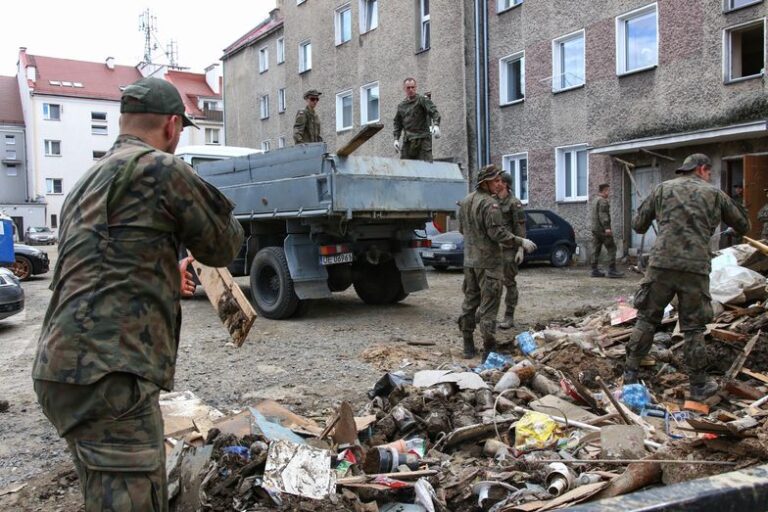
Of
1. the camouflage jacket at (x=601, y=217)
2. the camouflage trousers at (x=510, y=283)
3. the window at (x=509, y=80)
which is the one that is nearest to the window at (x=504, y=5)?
the window at (x=509, y=80)

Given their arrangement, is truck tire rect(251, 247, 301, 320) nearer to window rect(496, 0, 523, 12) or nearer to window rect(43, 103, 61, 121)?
window rect(496, 0, 523, 12)

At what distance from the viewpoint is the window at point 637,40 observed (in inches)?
613

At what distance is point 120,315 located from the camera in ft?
6.88

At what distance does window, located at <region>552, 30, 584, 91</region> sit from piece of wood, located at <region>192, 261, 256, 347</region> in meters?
15.8

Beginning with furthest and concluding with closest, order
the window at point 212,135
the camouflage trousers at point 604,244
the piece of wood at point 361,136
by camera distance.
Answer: the window at point 212,135, the camouflage trousers at point 604,244, the piece of wood at point 361,136

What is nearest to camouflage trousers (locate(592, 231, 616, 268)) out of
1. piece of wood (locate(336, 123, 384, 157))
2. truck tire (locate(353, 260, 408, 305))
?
truck tire (locate(353, 260, 408, 305))

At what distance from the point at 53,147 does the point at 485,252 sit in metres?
54.2

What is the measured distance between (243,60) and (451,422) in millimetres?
31667

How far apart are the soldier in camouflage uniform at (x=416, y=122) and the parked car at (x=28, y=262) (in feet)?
32.6

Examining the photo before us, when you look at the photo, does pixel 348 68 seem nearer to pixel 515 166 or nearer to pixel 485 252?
pixel 515 166

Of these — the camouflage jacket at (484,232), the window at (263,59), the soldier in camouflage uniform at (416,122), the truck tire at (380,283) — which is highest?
the window at (263,59)

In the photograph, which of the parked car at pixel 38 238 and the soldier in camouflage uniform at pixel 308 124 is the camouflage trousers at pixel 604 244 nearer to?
the soldier in camouflage uniform at pixel 308 124

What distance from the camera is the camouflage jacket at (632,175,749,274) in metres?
5.14

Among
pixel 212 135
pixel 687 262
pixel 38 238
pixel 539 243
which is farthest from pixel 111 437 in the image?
pixel 212 135
